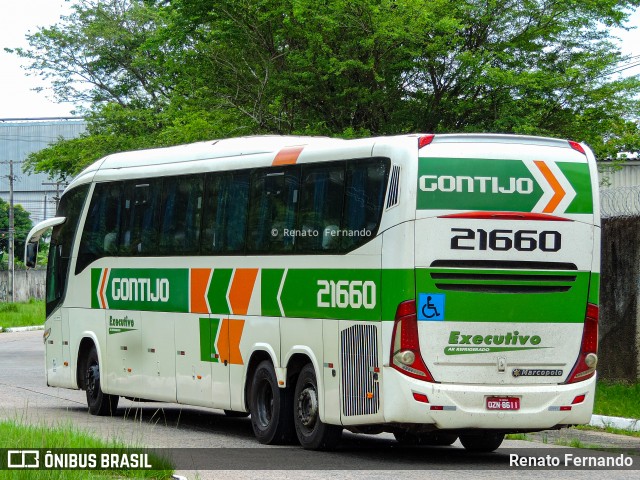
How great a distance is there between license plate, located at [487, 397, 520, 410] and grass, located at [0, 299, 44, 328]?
40.8 metres

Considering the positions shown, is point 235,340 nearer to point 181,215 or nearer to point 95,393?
point 181,215

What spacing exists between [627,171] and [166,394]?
88.2 ft

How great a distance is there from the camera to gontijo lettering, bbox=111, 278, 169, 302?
17125mm

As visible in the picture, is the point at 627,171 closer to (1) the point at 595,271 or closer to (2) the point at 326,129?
(2) the point at 326,129

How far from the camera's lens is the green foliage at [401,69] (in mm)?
26688

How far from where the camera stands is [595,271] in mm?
13297

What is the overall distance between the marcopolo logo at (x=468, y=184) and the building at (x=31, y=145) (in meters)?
90.9

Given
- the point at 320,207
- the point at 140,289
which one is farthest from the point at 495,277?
the point at 140,289

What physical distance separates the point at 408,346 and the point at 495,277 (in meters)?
1.14

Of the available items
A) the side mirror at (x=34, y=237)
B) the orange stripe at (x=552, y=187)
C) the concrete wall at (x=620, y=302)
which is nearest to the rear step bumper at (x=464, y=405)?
the orange stripe at (x=552, y=187)

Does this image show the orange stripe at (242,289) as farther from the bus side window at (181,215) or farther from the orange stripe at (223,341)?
the bus side window at (181,215)

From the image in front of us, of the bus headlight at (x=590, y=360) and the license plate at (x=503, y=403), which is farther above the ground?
the bus headlight at (x=590, y=360)

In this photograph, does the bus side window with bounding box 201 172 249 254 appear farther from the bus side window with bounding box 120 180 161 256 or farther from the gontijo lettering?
the bus side window with bounding box 120 180 161 256

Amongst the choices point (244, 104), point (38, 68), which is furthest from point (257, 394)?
point (38, 68)
